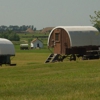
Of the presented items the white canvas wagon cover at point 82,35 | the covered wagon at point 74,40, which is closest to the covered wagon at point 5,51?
the covered wagon at point 74,40

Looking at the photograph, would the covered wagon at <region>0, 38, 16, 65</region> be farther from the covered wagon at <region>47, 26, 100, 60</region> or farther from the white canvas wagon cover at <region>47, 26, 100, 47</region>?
the white canvas wagon cover at <region>47, 26, 100, 47</region>

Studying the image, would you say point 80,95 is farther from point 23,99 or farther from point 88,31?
point 88,31

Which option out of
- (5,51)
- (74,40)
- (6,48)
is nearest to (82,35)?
(74,40)

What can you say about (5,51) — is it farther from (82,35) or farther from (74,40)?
(82,35)

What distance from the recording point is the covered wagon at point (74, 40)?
127 feet

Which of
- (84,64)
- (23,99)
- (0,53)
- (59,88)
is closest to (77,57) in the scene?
(0,53)

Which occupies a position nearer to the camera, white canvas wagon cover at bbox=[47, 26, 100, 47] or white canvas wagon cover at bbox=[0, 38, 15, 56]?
white canvas wagon cover at bbox=[47, 26, 100, 47]

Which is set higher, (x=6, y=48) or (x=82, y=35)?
(x=82, y=35)

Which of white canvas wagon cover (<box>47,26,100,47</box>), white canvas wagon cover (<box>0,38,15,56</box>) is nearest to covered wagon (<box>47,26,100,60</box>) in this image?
white canvas wagon cover (<box>47,26,100,47</box>)

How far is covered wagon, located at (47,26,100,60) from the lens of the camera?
38750 millimetres

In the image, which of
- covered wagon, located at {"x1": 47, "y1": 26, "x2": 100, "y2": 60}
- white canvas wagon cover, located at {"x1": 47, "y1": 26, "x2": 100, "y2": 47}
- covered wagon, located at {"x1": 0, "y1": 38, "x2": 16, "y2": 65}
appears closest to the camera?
white canvas wagon cover, located at {"x1": 47, "y1": 26, "x2": 100, "y2": 47}

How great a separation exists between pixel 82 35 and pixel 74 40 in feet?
4.10

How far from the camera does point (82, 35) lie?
39281 mm

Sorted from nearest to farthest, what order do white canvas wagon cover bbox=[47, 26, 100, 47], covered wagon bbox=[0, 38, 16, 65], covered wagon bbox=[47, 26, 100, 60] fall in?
white canvas wagon cover bbox=[47, 26, 100, 47] → covered wagon bbox=[47, 26, 100, 60] → covered wagon bbox=[0, 38, 16, 65]
